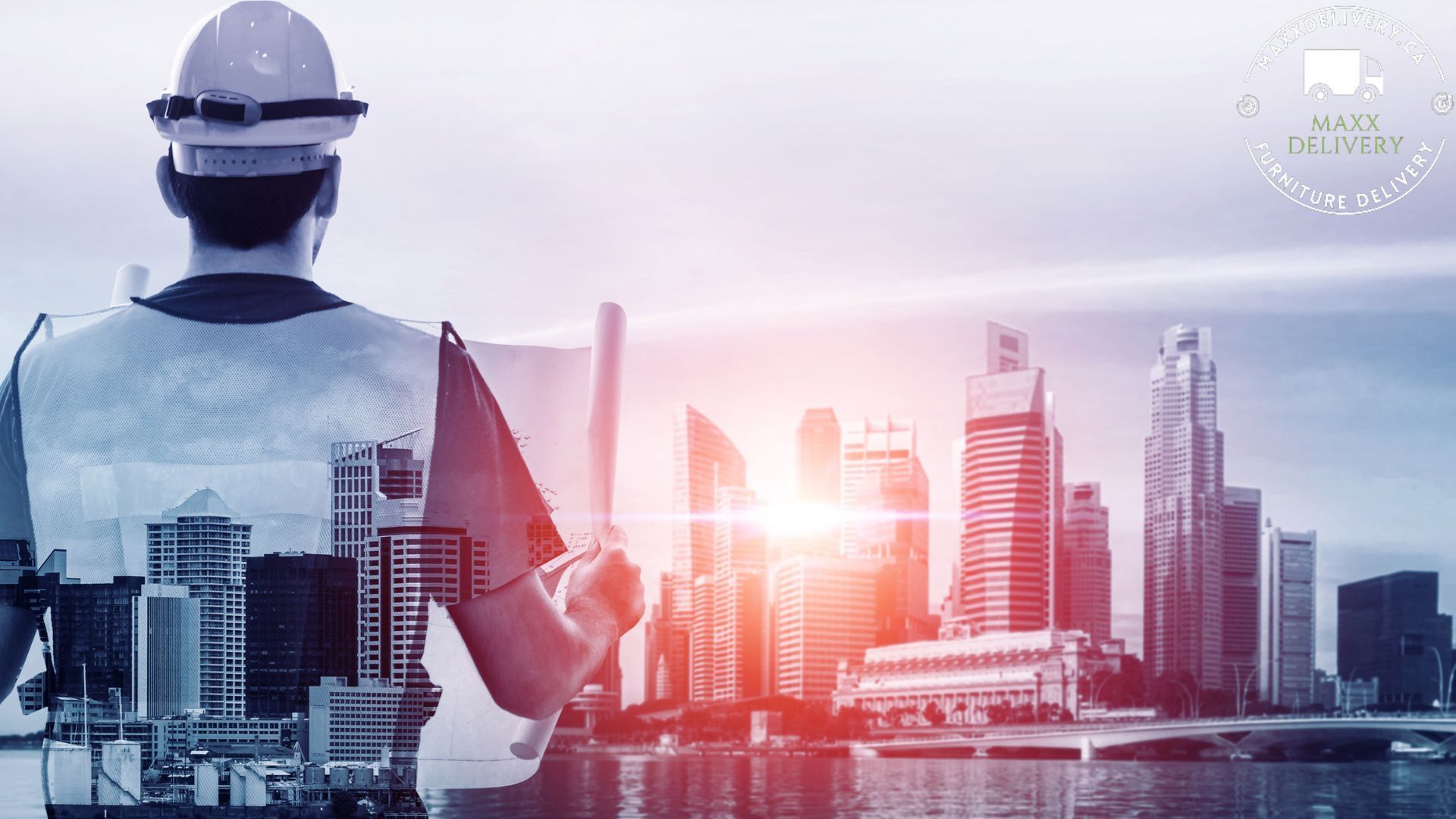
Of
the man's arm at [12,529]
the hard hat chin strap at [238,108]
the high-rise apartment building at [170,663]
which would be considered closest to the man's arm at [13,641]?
the man's arm at [12,529]

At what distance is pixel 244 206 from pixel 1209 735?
1170 inches

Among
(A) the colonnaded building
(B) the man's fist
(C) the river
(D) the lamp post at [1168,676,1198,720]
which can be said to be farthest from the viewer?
(D) the lamp post at [1168,676,1198,720]

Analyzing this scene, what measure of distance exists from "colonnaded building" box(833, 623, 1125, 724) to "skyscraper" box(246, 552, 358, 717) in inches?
627

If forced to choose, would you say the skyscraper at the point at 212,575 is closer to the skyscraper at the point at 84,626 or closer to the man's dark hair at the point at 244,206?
the skyscraper at the point at 84,626

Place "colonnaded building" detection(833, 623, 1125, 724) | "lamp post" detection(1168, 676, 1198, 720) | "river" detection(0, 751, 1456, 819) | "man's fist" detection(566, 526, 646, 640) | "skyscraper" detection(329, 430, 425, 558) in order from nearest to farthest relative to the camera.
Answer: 1. "skyscraper" detection(329, 430, 425, 558)
2. "man's fist" detection(566, 526, 646, 640)
3. "river" detection(0, 751, 1456, 819)
4. "colonnaded building" detection(833, 623, 1125, 724)
5. "lamp post" detection(1168, 676, 1198, 720)

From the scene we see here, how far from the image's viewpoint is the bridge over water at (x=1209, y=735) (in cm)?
2678

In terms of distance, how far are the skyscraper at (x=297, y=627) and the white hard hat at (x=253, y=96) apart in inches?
18.6

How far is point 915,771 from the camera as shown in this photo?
78.9 ft

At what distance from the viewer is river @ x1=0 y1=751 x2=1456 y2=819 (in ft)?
50.8

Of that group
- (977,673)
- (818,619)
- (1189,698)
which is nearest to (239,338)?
(818,619)

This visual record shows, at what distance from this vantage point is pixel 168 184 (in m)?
1.98

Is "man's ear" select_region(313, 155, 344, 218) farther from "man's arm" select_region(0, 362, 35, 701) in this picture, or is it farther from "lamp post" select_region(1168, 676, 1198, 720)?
"lamp post" select_region(1168, 676, 1198, 720)

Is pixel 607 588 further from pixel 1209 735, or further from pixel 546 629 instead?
pixel 1209 735

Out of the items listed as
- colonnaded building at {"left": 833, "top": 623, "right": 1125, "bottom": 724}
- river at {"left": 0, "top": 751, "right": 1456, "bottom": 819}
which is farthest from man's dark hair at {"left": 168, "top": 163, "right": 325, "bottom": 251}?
colonnaded building at {"left": 833, "top": 623, "right": 1125, "bottom": 724}
